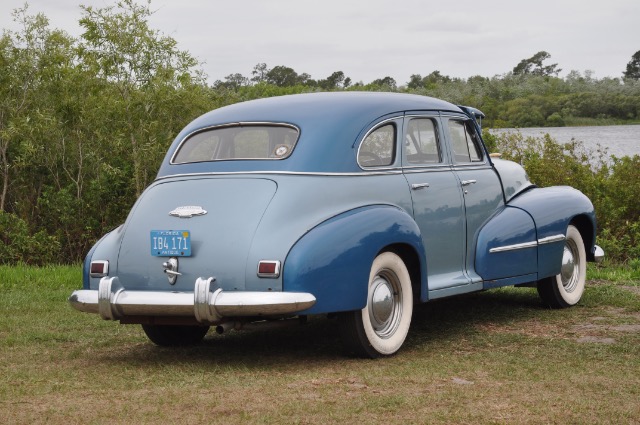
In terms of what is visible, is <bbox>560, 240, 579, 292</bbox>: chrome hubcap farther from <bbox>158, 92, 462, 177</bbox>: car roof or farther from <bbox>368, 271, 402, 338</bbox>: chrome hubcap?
<bbox>368, 271, 402, 338</bbox>: chrome hubcap

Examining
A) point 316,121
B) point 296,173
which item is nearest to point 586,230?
point 316,121

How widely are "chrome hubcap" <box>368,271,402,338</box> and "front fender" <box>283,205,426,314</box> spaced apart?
249 millimetres

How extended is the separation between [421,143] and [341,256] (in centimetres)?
173

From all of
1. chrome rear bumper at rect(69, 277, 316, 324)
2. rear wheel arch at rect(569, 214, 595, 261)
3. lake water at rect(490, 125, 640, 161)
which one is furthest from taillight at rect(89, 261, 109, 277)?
lake water at rect(490, 125, 640, 161)

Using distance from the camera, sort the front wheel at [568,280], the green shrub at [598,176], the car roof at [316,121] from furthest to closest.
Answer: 1. the green shrub at [598,176]
2. the front wheel at [568,280]
3. the car roof at [316,121]

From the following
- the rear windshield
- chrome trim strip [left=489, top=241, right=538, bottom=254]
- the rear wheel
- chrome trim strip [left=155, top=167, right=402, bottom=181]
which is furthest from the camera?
chrome trim strip [left=489, top=241, right=538, bottom=254]

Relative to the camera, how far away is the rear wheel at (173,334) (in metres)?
7.51

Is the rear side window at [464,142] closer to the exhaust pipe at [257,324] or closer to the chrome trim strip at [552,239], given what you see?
the chrome trim strip at [552,239]

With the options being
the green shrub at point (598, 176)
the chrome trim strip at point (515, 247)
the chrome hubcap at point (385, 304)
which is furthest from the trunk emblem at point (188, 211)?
the green shrub at point (598, 176)

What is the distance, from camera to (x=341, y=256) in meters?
6.38

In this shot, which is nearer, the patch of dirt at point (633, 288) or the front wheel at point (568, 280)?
the front wheel at point (568, 280)

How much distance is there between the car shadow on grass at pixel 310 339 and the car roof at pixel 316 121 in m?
1.30

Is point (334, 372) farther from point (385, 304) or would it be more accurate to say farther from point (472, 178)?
point (472, 178)

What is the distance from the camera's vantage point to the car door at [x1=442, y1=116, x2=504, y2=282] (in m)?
7.94
